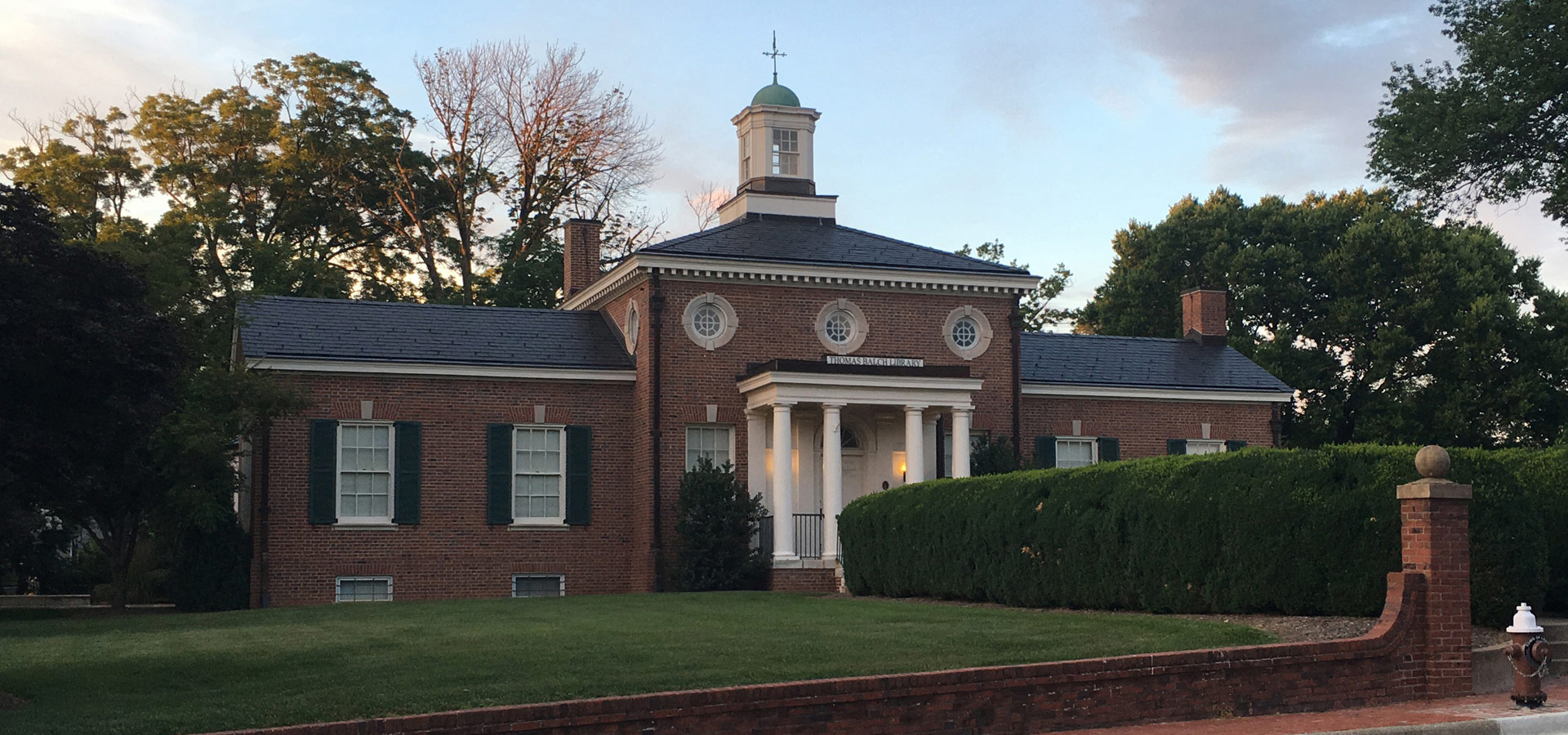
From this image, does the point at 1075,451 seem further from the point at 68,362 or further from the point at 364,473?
the point at 68,362

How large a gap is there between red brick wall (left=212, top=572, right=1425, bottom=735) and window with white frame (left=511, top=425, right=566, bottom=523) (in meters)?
17.5

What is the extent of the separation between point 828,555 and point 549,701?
16640 mm

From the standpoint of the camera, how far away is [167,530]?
26.7 m

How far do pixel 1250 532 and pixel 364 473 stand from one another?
16898 mm

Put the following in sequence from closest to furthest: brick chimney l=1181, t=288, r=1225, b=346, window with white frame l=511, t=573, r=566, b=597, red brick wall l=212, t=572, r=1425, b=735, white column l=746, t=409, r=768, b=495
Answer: red brick wall l=212, t=572, r=1425, b=735 < window with white frame l=511, t=573, r=566, b=597 < white column l=746, t=409, r=768, b=495 < brick chimney l=1181, t=288, r=1225, b=346

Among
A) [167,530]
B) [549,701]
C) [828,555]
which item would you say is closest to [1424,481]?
[549,701]

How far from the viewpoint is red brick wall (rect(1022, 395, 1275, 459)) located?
105 feet

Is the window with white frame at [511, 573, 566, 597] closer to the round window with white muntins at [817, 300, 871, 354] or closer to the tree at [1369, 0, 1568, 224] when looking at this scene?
the round window with white muntins at [817, 300, 871, 354]

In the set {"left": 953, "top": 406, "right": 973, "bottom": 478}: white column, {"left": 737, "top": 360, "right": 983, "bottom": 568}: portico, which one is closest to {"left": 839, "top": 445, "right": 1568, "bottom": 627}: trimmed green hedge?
{"left": 737, "top": 360, "right": 983, "bottom": 568}: portico

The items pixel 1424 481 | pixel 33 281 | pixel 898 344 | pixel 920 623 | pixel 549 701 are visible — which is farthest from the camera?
pixel 898 344

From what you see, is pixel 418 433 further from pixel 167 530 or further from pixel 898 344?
pixel 898 344

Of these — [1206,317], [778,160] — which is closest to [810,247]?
[778,160]

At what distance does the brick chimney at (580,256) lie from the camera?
33969 mm

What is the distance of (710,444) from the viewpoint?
94.1ft
